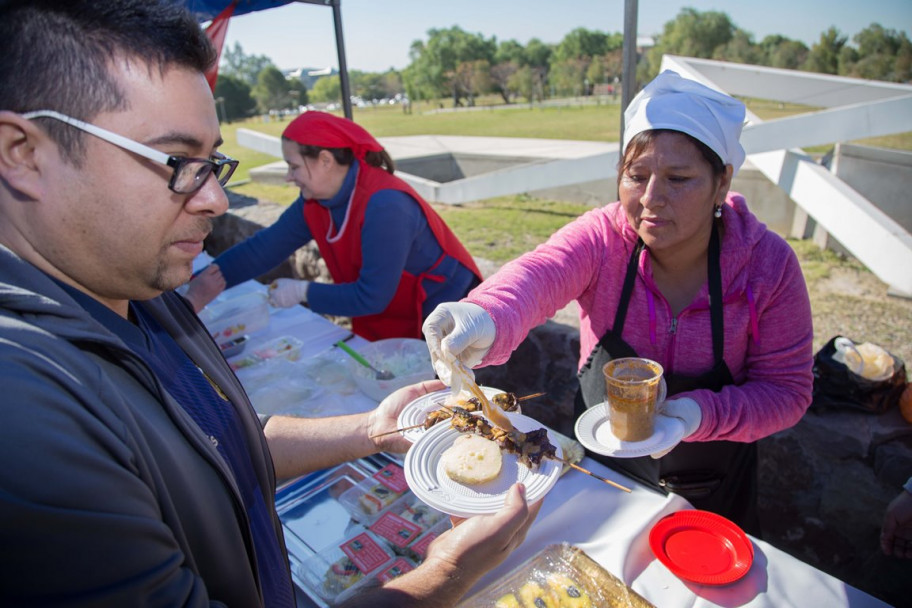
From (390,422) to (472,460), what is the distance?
1.29 ft

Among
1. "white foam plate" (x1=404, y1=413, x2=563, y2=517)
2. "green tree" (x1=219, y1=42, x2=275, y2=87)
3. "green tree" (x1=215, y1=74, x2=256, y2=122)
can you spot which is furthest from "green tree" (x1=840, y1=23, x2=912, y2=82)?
"green tree" (x1=219, y1=42, x2=275, y2=87)

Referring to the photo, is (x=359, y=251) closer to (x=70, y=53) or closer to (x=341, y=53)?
(x=70, y=53)

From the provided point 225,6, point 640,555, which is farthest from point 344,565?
point 225,6

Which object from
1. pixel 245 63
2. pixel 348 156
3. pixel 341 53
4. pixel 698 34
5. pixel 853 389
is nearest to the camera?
pixel 853 389

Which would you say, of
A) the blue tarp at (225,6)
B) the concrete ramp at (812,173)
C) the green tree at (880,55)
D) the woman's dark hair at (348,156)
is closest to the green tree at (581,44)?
the green tree at (880,55)

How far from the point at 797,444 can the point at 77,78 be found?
337 cm

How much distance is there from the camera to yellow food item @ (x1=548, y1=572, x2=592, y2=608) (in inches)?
53.8

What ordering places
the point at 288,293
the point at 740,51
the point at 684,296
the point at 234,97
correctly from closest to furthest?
1. the point at 684,296
2. the point at 288,293
3. the point at 740,51
4. the point at 234,97

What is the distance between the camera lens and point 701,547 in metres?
1.53

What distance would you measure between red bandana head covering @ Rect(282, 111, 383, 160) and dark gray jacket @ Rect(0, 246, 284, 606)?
2279mm

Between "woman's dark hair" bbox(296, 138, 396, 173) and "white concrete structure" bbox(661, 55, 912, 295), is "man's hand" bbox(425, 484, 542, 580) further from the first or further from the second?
"white concrete structure" bbox(661, 55, 912, 295)

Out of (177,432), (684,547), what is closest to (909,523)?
(684,547)

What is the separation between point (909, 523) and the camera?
6.12 feet

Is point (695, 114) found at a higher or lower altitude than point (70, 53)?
lower
